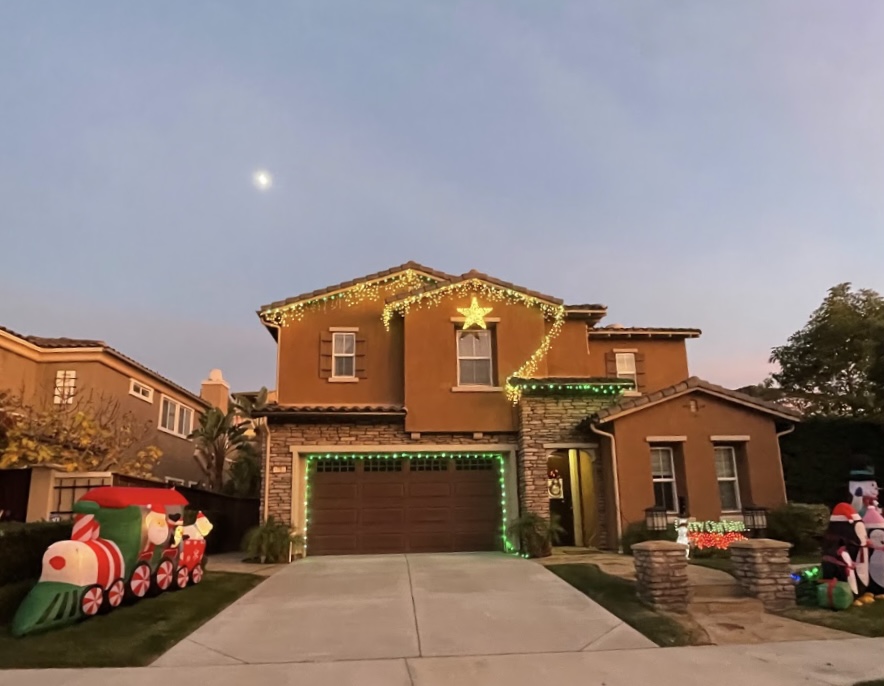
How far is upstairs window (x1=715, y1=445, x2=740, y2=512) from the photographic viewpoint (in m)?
15.9

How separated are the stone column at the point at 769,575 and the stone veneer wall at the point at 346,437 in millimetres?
7536

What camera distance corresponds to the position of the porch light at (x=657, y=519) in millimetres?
14805

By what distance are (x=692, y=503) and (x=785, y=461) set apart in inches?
206

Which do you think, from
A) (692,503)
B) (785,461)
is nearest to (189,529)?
(692,503)

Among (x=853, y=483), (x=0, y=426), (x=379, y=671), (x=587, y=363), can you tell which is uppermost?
(x=587, y=363)

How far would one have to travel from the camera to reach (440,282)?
1812 centimetres

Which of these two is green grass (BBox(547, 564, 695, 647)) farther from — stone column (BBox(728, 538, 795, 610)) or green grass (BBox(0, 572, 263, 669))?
green grass (BBox(0, 572, 263, 669))

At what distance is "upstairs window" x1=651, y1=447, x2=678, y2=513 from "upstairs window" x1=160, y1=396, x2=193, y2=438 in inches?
641

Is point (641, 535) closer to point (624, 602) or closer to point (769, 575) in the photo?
point (769, 575)

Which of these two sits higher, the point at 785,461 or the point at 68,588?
the point at 785,461

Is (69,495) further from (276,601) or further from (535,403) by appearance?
(535,403)

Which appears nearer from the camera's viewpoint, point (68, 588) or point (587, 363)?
point (68, 588)

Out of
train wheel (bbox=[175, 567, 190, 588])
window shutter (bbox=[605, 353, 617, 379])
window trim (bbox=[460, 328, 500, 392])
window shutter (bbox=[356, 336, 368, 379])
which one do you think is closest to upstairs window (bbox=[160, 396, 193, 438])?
window shutter (bbox=[356, 336, 368, 379])

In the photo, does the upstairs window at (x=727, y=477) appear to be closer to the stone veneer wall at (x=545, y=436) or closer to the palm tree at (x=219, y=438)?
the stone veneer wall at (x=545, y=436)
